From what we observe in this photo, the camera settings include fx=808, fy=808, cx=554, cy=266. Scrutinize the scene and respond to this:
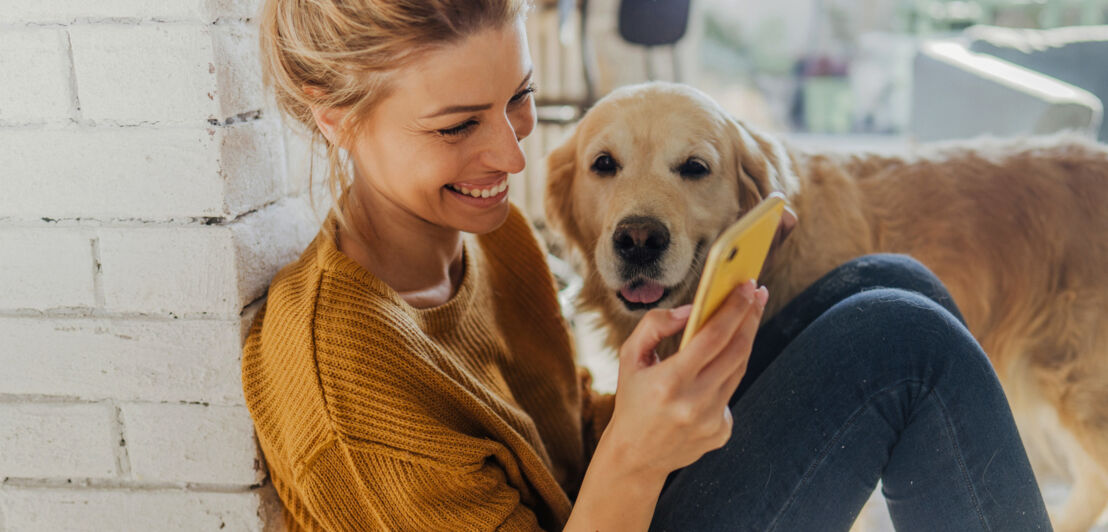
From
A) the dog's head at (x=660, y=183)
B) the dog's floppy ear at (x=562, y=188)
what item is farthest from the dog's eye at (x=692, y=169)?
the dog's floppy ear at (x=562, y=188)

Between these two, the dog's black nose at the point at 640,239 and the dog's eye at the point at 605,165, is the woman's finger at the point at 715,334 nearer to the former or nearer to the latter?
the dog's black nose at the point at 640,239

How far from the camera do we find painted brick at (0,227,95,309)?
3.03ft

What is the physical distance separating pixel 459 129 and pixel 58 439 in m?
0.61

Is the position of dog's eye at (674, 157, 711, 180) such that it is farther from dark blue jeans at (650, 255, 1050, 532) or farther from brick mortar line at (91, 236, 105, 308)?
brick mortar line at (91, 236, 105, 308)

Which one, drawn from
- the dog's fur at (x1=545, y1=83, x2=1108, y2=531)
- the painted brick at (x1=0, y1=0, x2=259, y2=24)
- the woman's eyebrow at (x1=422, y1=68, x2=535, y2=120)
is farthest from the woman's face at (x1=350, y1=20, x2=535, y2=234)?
the dog's fur at (x1=545, y1=83, x2=1108, y2=531)

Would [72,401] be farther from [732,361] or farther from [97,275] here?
[732,361]

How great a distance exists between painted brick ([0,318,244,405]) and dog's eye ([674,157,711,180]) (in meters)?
0.79

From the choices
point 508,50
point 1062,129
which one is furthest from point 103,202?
point 1062,129

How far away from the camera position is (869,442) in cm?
94

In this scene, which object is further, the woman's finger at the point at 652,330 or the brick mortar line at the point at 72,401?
the brick mortar line at the point at 72,401

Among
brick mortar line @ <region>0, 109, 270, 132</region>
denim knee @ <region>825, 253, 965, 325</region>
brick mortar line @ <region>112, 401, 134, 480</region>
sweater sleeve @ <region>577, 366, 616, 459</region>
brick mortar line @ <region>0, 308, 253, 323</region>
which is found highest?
brick mortar line @ <region>0, 109, 270, 132</region>

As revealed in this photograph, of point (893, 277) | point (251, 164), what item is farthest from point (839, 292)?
point (251, 164)

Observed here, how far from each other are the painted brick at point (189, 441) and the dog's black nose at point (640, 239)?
63cm

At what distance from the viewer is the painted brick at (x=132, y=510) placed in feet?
3.24
